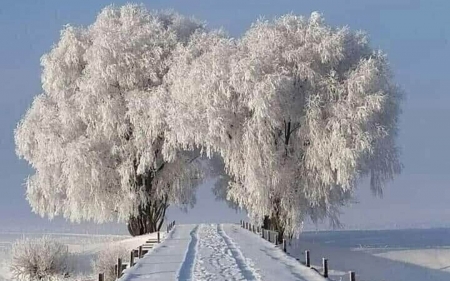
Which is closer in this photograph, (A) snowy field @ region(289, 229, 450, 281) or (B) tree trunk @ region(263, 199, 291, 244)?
(A) snowy field @ region(289, 229, 450, 281)

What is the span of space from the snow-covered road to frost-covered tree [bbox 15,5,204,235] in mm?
11689

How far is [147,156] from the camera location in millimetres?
38219

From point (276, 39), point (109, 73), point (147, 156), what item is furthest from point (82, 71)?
point (276, 39)

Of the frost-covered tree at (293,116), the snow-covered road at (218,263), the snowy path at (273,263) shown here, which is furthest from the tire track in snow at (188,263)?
the frost-covered tree at (293,116)

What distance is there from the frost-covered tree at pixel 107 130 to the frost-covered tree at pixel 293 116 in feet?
8.44

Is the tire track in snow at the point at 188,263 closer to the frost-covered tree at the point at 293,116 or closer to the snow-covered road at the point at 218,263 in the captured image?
the snow-covered road at the point at 218,263

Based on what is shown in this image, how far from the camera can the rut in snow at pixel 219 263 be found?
16906 mm

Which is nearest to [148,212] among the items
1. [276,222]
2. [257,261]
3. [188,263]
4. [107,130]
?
[107,130]

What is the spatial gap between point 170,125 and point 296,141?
600 centimetres

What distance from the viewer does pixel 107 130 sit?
Answer: 38.4 meters

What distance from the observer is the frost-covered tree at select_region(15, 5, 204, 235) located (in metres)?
38.3

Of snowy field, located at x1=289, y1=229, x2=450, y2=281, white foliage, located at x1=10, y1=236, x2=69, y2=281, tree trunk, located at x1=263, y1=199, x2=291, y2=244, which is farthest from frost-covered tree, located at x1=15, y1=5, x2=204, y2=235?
snowy field, located at x1=289, y1=229, x2=450, y2=281

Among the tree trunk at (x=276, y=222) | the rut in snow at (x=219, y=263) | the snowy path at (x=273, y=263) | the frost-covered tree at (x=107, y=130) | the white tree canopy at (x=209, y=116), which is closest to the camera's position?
the rut in snow at (x=219, y=263)

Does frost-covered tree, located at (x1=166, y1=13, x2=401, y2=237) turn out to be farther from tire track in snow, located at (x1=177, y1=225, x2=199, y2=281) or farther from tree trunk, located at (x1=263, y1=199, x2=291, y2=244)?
tire track in snow, located at (x1=177, y1=225, x2=199, y2=281)
